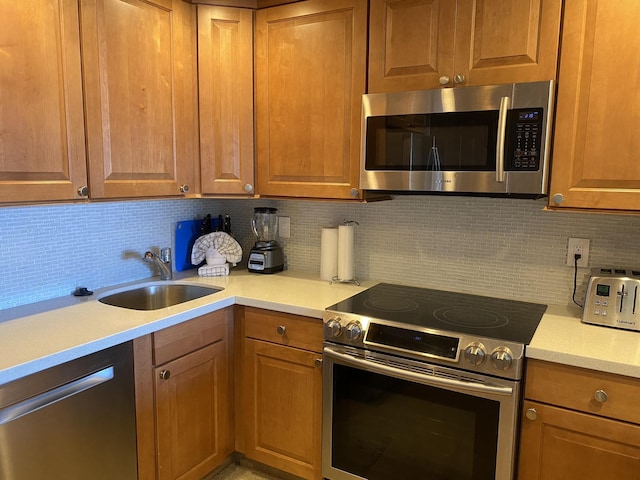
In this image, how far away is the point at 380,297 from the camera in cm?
212

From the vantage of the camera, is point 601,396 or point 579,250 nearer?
point 601,396

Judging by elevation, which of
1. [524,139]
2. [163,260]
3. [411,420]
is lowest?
[411,420]

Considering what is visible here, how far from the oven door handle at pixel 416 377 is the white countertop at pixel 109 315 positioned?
200mm

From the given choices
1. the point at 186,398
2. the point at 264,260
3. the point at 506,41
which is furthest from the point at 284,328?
the point at 506,41

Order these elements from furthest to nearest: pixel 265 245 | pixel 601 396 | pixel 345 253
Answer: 1. pixel 265 245
2. pixel 345 253
3. pixel 601 396

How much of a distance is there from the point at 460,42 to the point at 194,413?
1.78 metres

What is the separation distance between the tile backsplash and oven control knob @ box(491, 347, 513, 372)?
611 mm

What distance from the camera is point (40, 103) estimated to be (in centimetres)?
162

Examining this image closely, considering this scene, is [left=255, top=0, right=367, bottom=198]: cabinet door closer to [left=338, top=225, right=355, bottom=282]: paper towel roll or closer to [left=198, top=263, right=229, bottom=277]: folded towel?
[left=338, top=225, right=355, bottom=282]: paper towel roll

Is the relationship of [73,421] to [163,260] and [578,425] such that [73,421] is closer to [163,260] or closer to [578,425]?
[163,260]

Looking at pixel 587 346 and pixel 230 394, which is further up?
pixel 587 346

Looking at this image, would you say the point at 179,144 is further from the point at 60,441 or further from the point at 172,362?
the point at 60,441

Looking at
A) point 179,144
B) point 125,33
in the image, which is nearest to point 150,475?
point 179,144

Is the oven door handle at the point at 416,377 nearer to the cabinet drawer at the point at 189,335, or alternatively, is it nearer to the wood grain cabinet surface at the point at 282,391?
the wood grain cabinet surface at the point at 282,391
